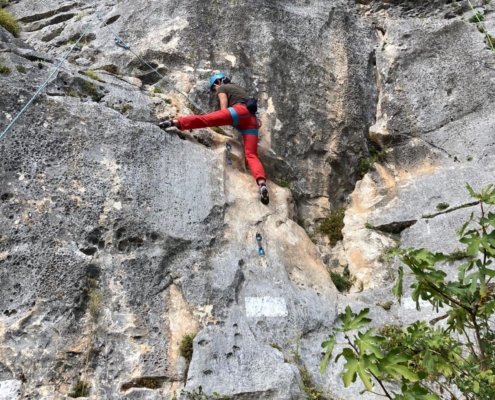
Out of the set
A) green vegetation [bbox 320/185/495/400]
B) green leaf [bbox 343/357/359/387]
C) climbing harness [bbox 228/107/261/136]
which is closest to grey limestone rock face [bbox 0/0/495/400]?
climbing harness [bbox 228/107/261/136]

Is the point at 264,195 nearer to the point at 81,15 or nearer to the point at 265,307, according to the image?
the point at 265,307

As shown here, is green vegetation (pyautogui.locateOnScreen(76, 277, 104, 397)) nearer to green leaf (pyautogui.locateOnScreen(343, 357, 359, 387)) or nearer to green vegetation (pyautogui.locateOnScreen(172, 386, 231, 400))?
green vegetation (pyautogui.locateOnScreen(172, 386, 231, 400))

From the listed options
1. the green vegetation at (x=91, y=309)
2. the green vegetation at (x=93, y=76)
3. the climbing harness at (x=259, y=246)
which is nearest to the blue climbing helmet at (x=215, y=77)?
the green vegetation at (x=93, y=76)

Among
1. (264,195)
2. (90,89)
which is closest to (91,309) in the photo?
(264,195)

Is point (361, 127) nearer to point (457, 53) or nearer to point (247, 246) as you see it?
point (457, 53)

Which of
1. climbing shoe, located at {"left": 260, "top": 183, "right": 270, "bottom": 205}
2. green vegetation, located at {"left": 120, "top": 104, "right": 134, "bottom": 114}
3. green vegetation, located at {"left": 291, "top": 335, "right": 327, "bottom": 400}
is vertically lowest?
green vegetation, located at {"left": 291, "top": 335, "right": 327, "bottom": 400}

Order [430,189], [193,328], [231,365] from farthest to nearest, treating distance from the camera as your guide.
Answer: [430,189] → [193,328] → [231,365]

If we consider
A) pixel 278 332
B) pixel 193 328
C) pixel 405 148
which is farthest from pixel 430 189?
pixel 193 328

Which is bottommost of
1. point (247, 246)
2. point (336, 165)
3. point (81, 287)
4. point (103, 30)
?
point (336, 165)

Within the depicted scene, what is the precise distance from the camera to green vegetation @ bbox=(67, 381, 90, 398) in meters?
4.88

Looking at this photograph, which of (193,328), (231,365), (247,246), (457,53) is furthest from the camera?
(457,53)

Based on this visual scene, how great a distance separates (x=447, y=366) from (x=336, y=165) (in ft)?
20.6

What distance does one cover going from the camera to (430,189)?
803cm

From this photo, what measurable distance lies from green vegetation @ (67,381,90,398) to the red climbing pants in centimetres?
371
